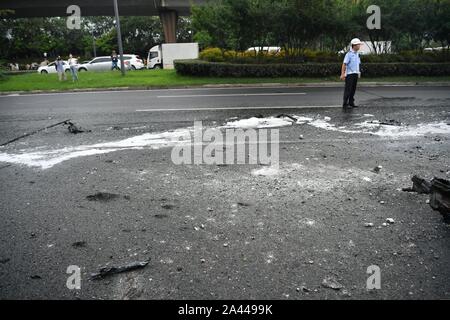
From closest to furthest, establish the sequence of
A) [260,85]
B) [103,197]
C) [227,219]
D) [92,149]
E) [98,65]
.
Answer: [227,219], [103,197], [92,149], [260,85], [98,65]

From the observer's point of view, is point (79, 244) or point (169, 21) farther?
point (169, 21)

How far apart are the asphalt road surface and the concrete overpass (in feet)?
102

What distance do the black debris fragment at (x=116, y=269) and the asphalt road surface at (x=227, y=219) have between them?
0.05m

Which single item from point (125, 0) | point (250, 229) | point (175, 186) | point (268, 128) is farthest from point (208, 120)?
point (125, 0)

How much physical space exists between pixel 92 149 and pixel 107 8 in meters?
38.0

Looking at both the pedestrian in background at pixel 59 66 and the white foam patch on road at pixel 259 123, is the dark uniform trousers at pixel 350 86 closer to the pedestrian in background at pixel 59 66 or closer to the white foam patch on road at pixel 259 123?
the white foam patch on road at pixel 259 123

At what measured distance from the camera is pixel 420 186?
13.7 feet

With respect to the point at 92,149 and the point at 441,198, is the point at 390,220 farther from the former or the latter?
the point at 92,149

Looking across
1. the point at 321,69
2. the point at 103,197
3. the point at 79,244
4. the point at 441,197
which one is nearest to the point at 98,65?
the point at 321,69

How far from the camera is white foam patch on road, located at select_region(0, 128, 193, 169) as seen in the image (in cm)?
588

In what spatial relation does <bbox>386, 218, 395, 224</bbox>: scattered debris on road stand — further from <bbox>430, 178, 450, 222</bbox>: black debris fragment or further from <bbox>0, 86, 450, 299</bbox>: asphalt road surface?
<bbox>430, 178, 450, 222</bbox>: black debris fragment

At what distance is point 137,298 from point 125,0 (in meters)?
38.8

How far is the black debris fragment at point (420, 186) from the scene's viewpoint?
13.5 ft

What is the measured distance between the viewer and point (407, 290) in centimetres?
257
